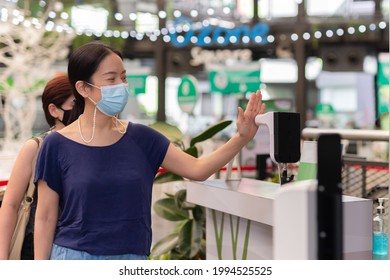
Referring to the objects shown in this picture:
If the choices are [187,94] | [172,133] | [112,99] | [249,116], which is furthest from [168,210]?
[187,94]

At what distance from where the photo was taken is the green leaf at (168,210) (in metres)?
3.62

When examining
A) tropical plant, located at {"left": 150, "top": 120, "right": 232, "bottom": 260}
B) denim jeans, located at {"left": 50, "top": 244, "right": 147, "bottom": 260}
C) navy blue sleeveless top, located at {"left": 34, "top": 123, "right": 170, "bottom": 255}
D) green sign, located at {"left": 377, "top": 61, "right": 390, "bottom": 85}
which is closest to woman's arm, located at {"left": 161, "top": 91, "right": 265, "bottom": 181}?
navy blue sleeveless top, located at {"left": 34, "top": 123, "right": 170, "bottom": 255}

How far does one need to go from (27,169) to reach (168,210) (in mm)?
1434

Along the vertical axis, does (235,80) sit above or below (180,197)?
above

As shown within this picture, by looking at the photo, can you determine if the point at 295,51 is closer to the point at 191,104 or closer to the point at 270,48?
the point at 270,48

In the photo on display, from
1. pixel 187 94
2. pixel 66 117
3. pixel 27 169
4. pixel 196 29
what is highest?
pixel 196 29

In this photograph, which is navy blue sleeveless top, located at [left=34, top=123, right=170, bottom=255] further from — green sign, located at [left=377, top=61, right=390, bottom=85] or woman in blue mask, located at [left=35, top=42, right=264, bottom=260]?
green sign, located at [left=377, top=61, right=390, bottom=85]

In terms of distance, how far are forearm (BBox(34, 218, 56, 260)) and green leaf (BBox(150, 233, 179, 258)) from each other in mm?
1483

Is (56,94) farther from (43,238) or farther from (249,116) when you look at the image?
(249,116)

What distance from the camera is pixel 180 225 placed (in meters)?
3.61

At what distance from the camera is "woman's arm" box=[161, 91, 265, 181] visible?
213cm

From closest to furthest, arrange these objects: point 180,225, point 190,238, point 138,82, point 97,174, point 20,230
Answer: point 97,174, point 20,230, point 190,238, point 180,225, point 138,82

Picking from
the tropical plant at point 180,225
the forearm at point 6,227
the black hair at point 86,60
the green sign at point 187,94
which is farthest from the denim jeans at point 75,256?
the green sign at point 187,94
